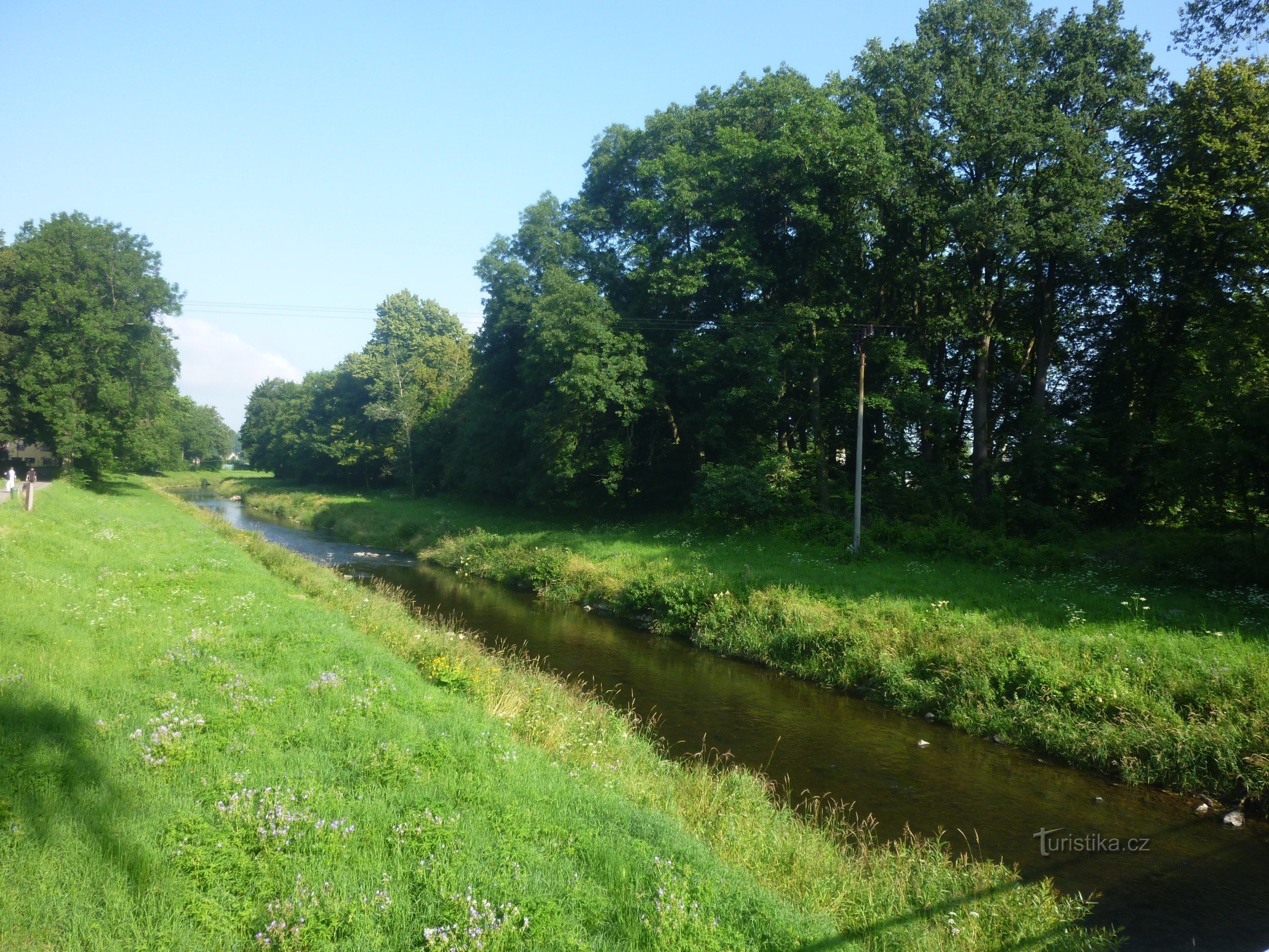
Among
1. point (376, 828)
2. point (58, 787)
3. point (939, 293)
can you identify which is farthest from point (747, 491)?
point (58, 787)

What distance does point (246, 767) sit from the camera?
21.9ft

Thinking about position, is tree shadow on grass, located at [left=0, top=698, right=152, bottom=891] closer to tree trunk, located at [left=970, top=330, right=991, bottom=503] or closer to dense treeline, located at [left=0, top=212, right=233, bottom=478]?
tree trunk, located at [left=970, top=330, right=991, bottom=503]

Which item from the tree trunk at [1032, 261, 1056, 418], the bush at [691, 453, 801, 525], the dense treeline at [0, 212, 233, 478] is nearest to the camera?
the tree trunk at [1032, 261, 1056, 418]

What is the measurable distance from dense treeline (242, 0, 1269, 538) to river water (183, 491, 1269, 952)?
9.61 metres

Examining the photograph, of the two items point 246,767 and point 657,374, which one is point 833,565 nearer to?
point 657,374

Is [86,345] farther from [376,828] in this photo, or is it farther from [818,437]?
[376,828]

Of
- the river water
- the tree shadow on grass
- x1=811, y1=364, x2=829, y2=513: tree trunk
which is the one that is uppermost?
x1=811, y1=364, x2=829, y2=513: tree trunk

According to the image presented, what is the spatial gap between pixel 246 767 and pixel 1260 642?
50.7 feet

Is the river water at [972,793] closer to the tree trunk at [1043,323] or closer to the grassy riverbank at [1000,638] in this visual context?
the grassy riverbank at [1000,638]

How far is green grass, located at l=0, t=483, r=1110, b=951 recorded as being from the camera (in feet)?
16.1

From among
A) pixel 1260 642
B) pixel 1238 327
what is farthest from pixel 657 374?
pixel 1260 642

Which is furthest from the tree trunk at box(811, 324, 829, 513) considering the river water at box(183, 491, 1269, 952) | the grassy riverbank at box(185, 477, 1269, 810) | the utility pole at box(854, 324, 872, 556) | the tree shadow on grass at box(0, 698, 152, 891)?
the tree shadow on grass at box(0, 698, 152, 891)

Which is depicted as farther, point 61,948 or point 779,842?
point 779,842

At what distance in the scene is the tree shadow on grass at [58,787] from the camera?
5.21m
